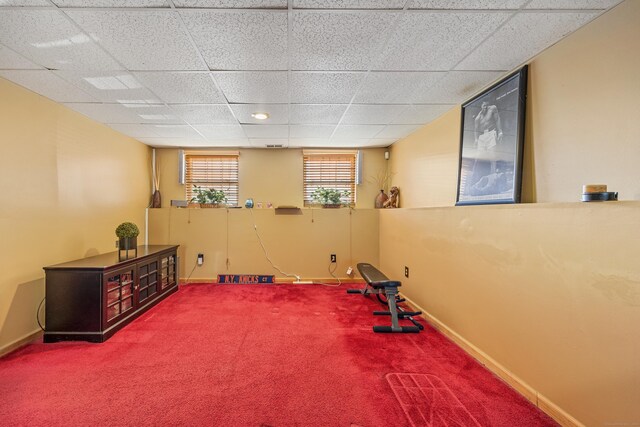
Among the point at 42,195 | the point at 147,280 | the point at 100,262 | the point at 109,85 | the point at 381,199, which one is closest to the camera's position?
the point at 109,85

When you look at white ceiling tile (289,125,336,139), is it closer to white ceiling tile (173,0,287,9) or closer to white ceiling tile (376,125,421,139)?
white ceiling tile (376,125,421,139)

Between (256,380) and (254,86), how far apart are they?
246 cm

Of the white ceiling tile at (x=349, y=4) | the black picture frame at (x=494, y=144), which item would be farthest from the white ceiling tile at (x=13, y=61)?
the black picture frame at (x=494, y=144)

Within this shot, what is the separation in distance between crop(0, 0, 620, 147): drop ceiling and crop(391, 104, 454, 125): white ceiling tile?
0.02 meters

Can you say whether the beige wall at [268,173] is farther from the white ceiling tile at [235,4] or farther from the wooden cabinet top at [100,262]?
the white ceiling tile at [235,4]

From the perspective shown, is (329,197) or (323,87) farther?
(329,197)

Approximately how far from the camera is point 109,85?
2.32 meters

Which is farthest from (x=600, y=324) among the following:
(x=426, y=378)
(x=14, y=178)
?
(x=14, y=178)

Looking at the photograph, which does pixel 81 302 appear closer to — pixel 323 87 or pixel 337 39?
pixel 323 87

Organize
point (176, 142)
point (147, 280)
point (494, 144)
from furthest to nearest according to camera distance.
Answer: point (176, 142) < point (147, 280) < point (494, 144)

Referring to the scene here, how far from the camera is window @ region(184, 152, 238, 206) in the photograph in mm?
4652

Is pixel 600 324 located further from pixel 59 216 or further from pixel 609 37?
pixel 59 216

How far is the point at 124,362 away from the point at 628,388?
3.24 m

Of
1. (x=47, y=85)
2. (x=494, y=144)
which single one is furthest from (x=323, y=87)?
(x=47, y=85)
